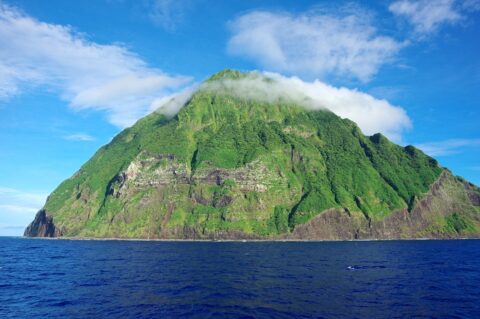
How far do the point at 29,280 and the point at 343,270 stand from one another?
254ft

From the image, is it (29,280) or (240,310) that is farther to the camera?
(29,280)

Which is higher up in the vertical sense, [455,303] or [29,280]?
[29,280]

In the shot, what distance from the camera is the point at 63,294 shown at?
6619 centimetres

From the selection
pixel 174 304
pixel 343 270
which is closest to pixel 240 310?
pixel 174 304

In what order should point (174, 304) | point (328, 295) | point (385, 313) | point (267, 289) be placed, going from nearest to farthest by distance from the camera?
point (385, 313) < point (174, 304) < point (328, 295) < point (267, 289)

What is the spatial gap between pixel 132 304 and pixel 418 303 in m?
46.8

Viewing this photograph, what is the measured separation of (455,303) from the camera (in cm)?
6069

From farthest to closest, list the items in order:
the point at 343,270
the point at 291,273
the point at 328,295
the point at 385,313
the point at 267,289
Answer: the point at 343,270 < the point at 291,273 < the point at 267,289 < the point at 328,295 < the point at 385,313

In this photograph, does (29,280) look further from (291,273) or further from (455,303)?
(455,303)

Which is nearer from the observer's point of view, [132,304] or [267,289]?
[132,304]

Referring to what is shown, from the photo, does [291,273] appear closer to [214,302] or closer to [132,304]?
[214,302]

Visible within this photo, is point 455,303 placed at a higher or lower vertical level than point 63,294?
lower

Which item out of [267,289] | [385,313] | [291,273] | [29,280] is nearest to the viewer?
[385,313]

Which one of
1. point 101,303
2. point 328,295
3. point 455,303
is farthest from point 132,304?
point 455,303
